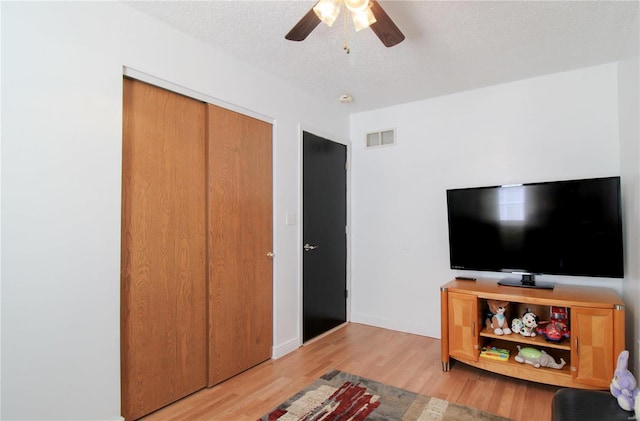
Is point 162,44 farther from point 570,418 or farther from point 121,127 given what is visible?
point 570,418

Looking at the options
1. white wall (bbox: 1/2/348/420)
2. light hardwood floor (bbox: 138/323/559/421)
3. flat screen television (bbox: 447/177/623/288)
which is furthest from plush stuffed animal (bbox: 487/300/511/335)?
white wall (bbox: 1/2/348/420)

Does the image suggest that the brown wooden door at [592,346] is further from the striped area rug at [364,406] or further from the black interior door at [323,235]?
the black interior door at [323,235]

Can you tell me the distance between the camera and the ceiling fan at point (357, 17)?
1.63 m

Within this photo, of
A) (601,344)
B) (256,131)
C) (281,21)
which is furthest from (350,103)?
(601,344)

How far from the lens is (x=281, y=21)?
2.16 metres

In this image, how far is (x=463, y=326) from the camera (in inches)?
106

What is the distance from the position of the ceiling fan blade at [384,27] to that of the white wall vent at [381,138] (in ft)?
6.32

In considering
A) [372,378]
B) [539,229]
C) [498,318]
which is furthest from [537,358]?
[372,378]

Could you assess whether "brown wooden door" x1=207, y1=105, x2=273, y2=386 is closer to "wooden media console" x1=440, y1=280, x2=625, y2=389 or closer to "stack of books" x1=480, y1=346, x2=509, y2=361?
"wooden media console" x1=440, y1=280, x2=625, y2=389

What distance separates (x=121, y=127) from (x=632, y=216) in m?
3.47

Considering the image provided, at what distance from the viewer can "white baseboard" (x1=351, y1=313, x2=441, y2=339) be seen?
11.5 feet

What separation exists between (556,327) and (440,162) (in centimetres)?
179

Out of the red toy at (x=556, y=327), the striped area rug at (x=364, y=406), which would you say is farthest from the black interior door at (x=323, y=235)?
the red toy at (x=556, y=327)

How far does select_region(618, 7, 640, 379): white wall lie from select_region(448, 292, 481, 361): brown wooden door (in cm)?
98
